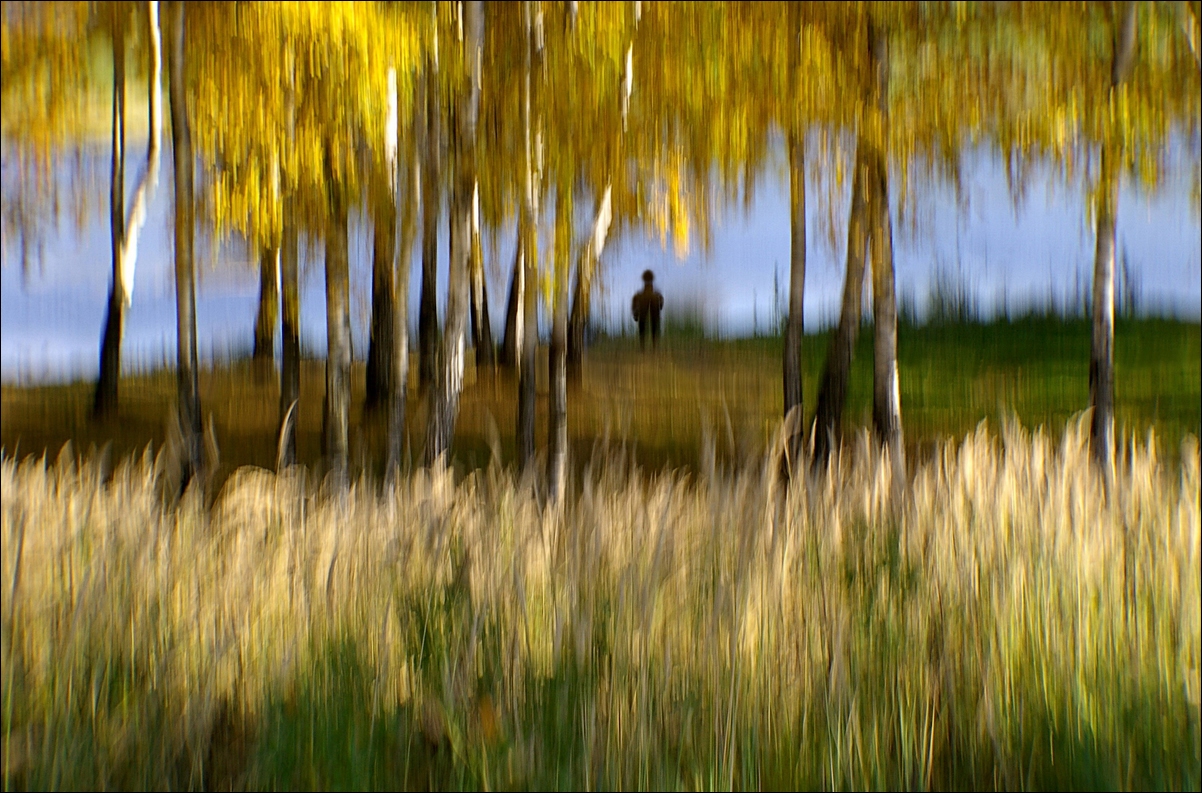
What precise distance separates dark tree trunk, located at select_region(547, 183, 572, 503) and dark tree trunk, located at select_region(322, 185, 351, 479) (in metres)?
1.44

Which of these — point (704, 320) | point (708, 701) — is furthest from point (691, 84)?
point (704, 320)

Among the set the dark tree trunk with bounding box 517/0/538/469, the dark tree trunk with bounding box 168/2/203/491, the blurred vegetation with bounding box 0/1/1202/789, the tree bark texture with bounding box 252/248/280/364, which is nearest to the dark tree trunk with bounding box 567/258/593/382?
the blurred vegetation with bounding box 0/1/1202/789

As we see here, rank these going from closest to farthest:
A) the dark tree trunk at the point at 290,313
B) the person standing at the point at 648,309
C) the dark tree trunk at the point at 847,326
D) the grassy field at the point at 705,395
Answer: the dark tree trunk at the point at 847,326 < the dark tree trunk at the point at 290,313 < the grassy field at the point at 705,395 < the person standing at the point at 648,309

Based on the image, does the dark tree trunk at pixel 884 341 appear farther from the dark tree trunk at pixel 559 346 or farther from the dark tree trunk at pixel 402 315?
the dark tree trunk at pixel 402 315

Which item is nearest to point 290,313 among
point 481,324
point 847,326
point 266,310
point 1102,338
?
point 266,310

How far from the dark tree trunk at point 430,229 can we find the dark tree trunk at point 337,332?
61cm

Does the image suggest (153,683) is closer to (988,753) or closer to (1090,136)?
(988,753)

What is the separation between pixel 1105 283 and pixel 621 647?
532 cm

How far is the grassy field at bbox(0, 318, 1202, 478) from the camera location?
10.1m

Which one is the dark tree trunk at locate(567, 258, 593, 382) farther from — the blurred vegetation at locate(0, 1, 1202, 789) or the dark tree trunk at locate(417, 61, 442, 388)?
the dark tree trunk at locate(417, 61, 442, 388)

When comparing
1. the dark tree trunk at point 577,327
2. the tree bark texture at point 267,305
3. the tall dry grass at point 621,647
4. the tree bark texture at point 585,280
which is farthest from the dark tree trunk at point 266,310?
the tall dry grass at point 621,647

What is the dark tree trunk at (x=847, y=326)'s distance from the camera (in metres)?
6.71

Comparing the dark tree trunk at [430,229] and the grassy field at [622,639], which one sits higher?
the dark tree trunk at [430,229]

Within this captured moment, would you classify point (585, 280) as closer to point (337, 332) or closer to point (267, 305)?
point (337, 332)
